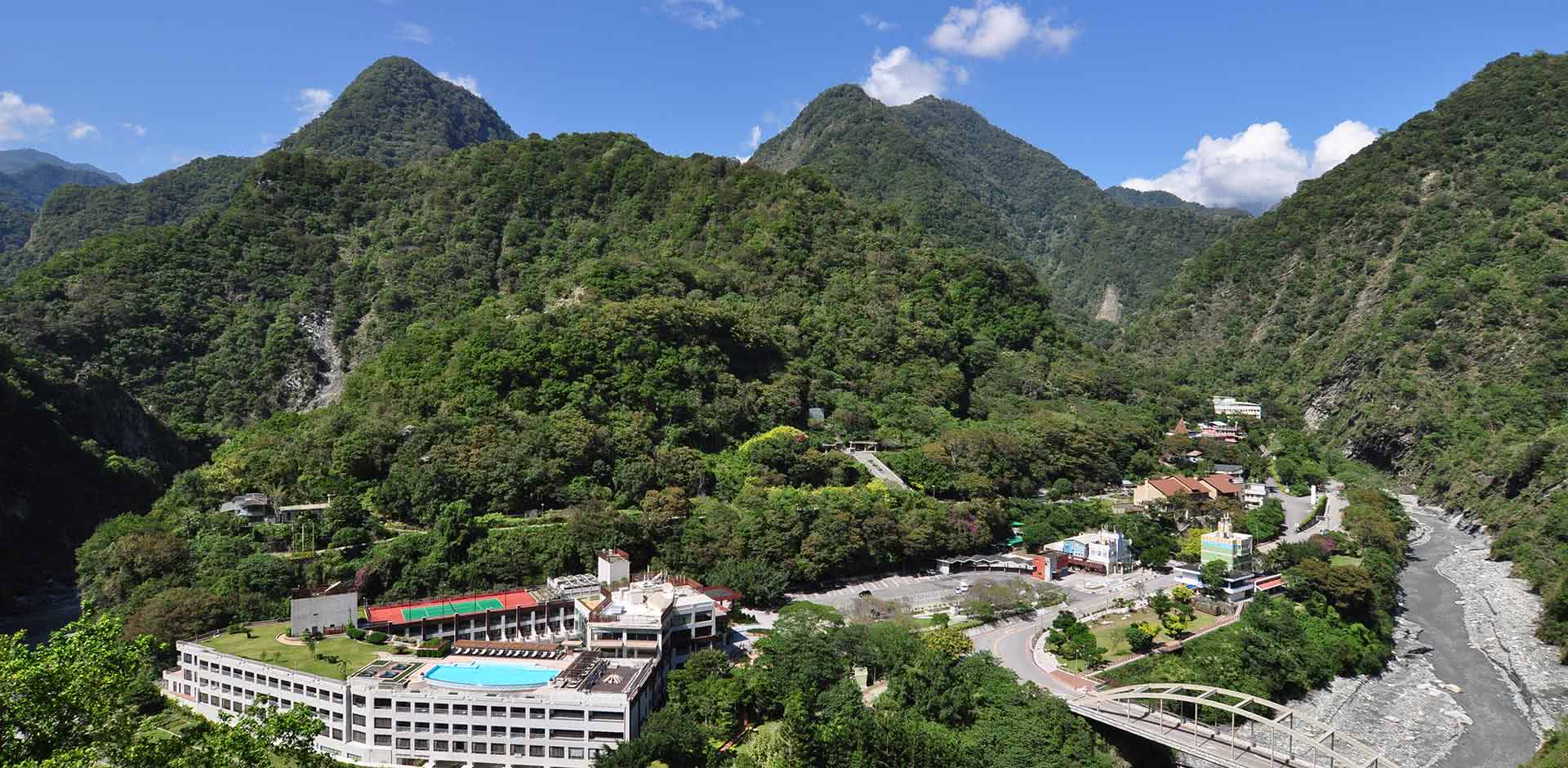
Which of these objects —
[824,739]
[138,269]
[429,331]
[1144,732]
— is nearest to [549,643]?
[824,739]

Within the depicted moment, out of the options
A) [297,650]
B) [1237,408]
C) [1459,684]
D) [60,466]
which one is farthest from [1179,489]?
[60,466]

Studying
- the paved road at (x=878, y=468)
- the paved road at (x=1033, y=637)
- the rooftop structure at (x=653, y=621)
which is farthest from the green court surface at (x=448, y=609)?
the paved road at (x=878, y=468)

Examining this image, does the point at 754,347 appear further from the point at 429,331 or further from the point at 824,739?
the point at 824,739

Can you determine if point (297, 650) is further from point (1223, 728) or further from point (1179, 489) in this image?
point (1179, 489)

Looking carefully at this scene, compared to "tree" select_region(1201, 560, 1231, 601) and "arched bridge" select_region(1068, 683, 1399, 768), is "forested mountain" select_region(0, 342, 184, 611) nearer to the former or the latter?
"arched bridge" select_region(1068, 683, 1399, 768)

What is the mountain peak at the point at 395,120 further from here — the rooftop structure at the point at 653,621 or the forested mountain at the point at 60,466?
the rooftop structure at the point at 653,621
